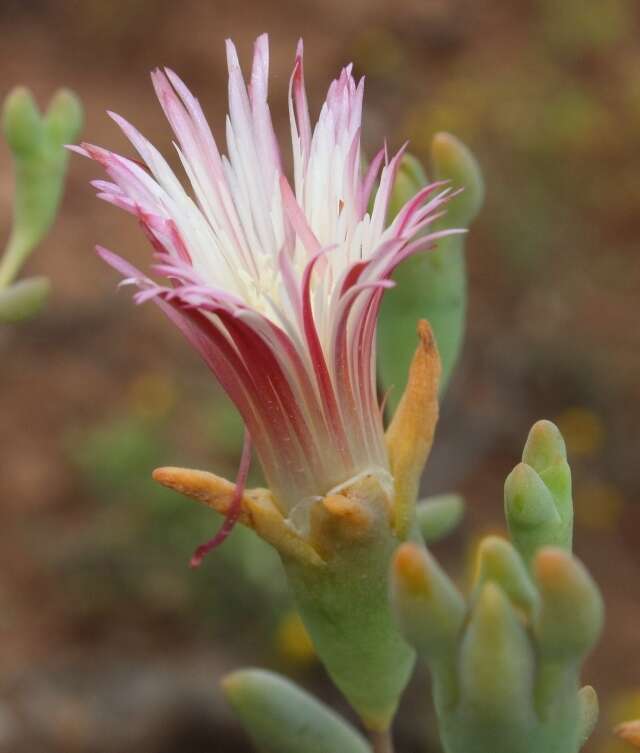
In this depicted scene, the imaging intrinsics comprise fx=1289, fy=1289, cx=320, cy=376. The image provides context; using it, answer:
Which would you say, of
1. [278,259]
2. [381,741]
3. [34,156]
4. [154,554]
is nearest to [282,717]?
[381,741]

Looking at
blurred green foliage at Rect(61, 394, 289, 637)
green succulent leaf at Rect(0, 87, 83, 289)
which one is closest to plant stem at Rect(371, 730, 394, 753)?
green succulent leaf at Rect(0, 87, 83, 289)

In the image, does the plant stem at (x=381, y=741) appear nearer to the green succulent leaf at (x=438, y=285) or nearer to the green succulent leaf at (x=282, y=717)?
the green succulent leaf at (x=282, y=717)

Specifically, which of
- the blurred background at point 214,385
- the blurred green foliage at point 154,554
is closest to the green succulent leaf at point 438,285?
the blurred background at point 214,385

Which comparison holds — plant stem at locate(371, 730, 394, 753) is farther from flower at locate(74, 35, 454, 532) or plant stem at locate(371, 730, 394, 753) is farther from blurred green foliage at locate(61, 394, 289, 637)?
blurred green foliage at locate(61, 394, 289, 637)

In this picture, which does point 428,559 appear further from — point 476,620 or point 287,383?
point 287,383

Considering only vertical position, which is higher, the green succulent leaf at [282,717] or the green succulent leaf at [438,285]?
the green succulent leaf at [438,285]
